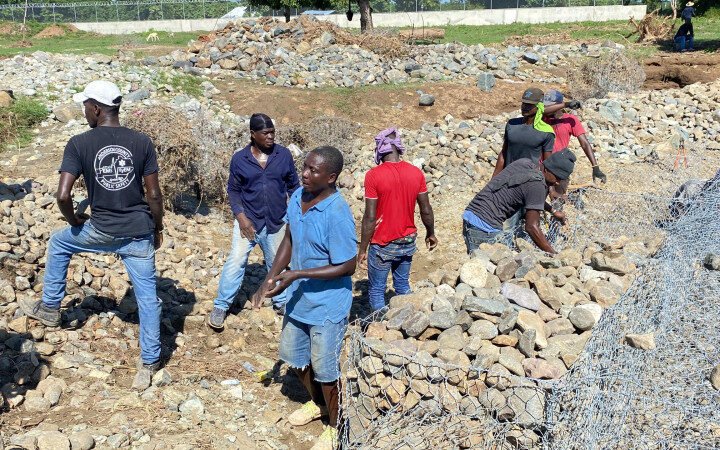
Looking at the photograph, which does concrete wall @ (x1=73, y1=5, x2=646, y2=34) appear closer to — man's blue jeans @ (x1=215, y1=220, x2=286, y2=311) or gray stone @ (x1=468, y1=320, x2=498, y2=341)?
man's blue jeans @ (x1=215, y1=220, x2=286, y2=311)

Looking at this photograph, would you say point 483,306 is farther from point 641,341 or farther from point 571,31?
point 571,31

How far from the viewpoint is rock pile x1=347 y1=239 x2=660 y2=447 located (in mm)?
3439

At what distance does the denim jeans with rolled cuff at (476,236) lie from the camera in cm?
519

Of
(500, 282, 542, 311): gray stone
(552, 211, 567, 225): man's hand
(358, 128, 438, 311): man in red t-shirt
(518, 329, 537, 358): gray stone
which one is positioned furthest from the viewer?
(552, 211, 567, 225): man's hand

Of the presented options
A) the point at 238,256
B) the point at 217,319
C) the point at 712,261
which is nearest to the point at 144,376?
the point at 217,319

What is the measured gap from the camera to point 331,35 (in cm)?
1670

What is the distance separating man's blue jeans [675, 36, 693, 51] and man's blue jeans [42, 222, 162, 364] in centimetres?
2050

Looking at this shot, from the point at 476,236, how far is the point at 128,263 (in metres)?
2.52

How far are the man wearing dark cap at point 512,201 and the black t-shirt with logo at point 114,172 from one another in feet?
7.79

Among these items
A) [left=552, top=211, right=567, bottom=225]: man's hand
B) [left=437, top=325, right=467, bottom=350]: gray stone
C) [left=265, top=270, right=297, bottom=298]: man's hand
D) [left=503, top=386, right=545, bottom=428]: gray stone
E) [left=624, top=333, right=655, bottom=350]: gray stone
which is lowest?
[left=503, top=386, right=545, bottom=428]: gray stone

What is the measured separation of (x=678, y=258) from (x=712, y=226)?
1.01m

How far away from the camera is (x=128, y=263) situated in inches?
175

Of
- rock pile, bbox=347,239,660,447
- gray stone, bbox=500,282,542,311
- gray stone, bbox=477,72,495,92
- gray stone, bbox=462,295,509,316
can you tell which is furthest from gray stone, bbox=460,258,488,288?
gray stone, bbox=477,72,495,92

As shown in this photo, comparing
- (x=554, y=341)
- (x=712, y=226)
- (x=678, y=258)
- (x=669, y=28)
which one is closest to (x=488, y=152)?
(x=712, y=226)
